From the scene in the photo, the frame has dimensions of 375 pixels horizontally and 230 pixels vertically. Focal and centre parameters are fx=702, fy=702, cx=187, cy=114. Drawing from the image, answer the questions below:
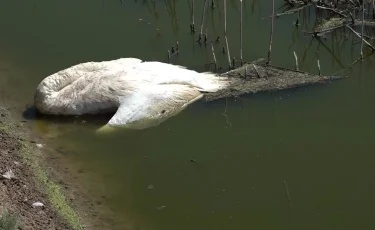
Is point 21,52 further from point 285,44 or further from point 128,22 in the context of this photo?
point 285,44

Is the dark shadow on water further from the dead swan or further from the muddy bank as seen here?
the muddy bank

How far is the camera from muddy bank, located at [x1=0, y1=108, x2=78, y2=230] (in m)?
7.04

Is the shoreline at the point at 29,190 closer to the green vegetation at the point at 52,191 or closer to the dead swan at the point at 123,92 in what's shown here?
the green vegetation at the point at 52,191

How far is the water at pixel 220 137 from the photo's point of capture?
787 cm

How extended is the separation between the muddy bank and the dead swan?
123 cm

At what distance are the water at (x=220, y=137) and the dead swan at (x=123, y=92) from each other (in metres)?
0.20

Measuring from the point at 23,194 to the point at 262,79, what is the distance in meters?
4.35

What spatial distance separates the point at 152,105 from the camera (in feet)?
32.7

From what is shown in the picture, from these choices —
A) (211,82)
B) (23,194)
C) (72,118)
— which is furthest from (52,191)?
(211,82)

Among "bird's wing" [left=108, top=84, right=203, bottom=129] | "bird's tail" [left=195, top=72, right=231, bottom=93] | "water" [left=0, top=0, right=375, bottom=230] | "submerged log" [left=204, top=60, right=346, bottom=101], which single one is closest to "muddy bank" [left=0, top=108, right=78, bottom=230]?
"water" [left=0, top=0, right=375, bottom=230]

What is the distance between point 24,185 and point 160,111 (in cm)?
277

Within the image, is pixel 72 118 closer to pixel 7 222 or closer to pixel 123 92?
pixel 123 92

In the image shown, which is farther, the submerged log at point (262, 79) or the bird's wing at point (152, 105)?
the submerged log at point (262, 79)

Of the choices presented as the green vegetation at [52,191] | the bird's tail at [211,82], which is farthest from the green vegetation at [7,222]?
the bird's tail at [211,82]
